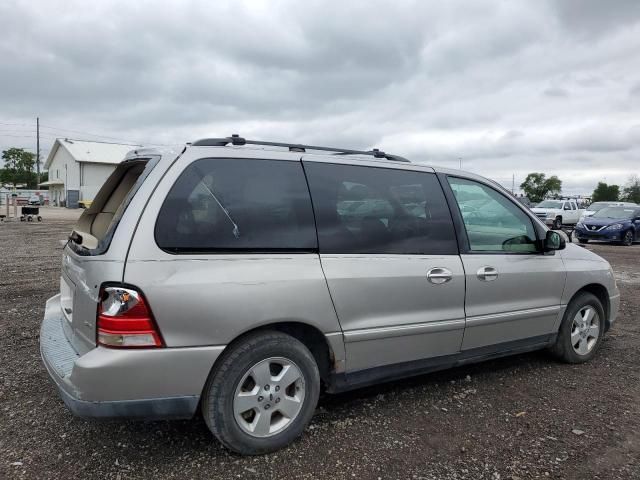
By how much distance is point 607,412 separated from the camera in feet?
11.8

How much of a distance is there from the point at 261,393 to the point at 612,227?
1791 cm

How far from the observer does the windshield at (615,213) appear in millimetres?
18438

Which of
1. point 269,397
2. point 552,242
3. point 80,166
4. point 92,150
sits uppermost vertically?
point 92,150

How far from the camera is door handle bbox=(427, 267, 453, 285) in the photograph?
11.3 ft

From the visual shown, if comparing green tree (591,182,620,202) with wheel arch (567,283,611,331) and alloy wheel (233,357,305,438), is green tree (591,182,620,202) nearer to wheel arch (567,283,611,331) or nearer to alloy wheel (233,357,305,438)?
wheel arch (567,283,611,331)

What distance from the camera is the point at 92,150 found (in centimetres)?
5659

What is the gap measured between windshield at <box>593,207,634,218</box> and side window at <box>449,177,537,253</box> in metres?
16.7

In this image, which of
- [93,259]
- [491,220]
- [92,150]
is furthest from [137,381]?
[92,150]

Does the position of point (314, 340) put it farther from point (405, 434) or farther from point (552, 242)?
point (552, 242)

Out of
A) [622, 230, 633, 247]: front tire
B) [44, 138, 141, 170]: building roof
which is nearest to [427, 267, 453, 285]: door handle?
[622, 230, 633, 247]: front tire

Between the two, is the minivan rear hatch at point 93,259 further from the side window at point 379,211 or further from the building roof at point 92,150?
the building roof at point 92,150

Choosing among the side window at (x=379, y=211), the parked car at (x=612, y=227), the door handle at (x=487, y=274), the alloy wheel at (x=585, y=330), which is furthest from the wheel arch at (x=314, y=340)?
the parked car at (x=612, y=227)

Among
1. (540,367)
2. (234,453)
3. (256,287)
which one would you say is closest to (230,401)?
(234,453)

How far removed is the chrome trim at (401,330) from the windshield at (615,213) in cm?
1772
